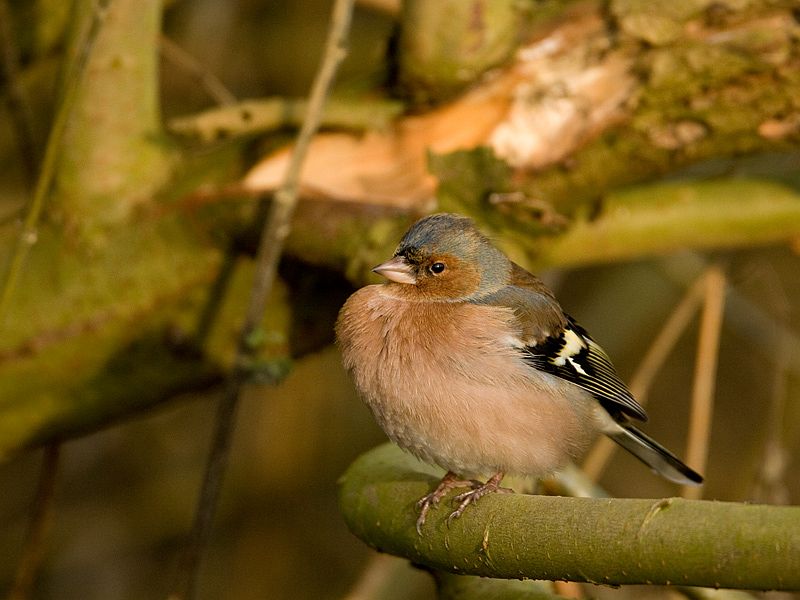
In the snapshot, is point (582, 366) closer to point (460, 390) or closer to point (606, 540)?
point (460, 390)

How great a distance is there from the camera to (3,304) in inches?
148

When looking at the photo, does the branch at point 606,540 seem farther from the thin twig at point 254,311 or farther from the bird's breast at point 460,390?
the thin twig at point 254,311

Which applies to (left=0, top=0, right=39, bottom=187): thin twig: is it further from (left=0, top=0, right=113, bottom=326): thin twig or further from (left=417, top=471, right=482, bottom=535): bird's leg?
(left=417, top=471, right=482, bottom=535): bird's leg

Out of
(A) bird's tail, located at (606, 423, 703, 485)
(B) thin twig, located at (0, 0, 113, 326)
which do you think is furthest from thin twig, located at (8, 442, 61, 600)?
(A) bird's tail, located at (606, 423, 703, 485)

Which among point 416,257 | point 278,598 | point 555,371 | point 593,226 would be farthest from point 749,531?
point 278,598

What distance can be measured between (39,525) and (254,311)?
5.38 feet

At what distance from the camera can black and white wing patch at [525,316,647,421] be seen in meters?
3.71

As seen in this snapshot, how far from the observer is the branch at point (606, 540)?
189cm

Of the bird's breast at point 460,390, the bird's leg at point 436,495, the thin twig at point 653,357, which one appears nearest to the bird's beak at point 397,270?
the bird's breast at point 460,390

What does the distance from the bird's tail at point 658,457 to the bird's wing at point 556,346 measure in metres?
0.08

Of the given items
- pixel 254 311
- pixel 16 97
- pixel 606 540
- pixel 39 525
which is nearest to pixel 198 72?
pixel 16 97

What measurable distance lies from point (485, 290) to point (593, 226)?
3.03ft

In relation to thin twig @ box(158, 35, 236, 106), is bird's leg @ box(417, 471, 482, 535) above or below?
below

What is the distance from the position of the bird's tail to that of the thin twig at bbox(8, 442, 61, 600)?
8.06 ft
